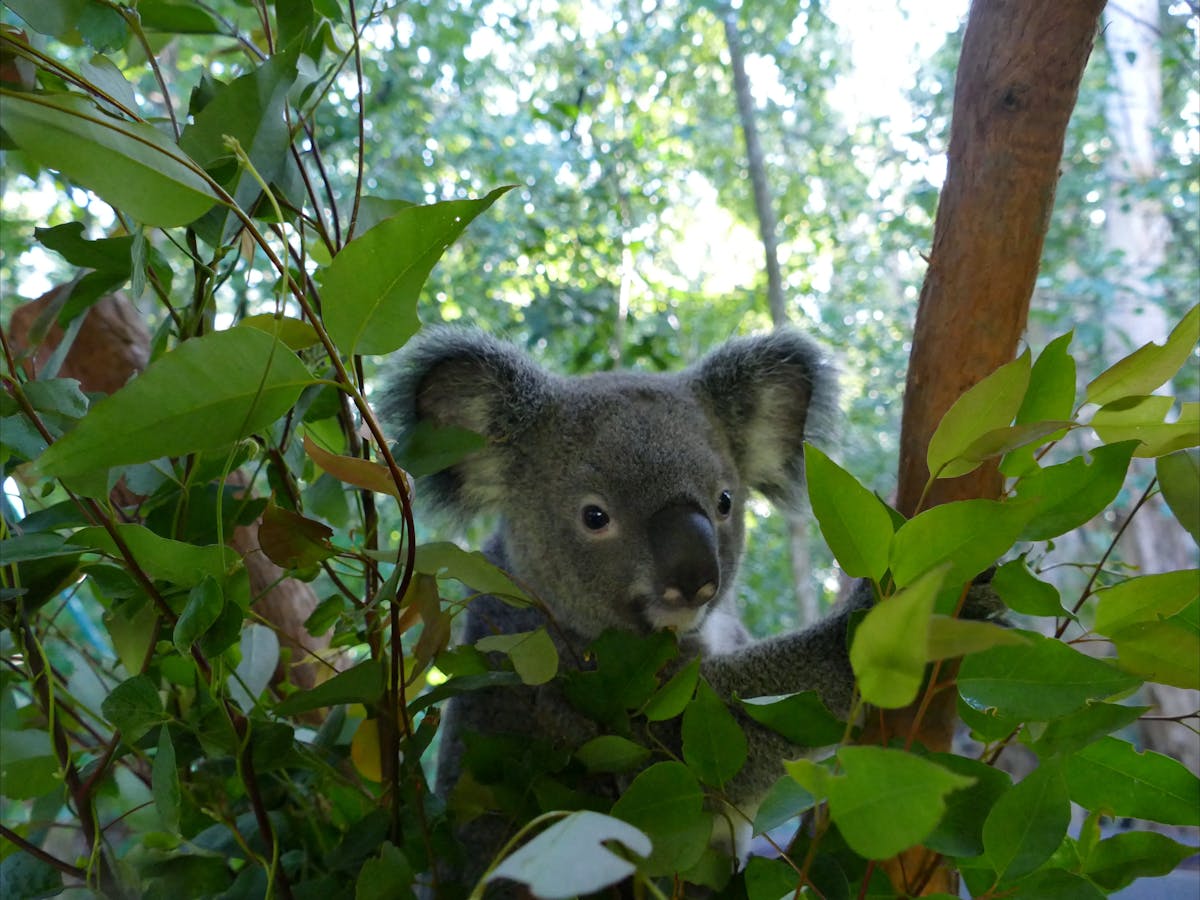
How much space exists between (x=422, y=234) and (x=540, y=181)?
3.22 metres

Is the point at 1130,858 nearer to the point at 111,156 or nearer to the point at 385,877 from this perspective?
the point at 385,877

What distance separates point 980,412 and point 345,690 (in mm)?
678

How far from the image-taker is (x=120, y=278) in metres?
1.02

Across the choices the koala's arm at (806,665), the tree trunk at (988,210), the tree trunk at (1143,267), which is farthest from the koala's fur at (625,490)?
the tree trunk at (1143,267)

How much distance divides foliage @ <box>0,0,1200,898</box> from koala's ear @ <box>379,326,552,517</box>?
385 millimetres

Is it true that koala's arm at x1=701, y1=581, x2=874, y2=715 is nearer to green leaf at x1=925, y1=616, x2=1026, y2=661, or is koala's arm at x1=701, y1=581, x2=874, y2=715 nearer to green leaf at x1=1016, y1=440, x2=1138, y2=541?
green leaf at x1=1016, y1=440, x2=1138, y2=541

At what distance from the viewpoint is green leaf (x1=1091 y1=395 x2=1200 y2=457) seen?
716 millimetres

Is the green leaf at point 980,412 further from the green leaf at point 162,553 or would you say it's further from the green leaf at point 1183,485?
the green leaf at point 162,553

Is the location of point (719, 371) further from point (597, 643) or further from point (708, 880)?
point (708, 880)

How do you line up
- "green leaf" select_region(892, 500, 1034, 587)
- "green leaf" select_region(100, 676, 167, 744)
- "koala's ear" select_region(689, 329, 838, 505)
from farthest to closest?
"koala's ear" select_region(689, 329, 838, 505) < "green leaf" select_region(100, 676, 167, 744) < "green leaf" select_region(892, 500, 1034, 587)

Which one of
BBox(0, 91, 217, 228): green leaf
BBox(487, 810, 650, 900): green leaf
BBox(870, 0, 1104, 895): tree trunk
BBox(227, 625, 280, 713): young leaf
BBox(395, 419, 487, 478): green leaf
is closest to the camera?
BBox(487, 810, 650, 900): green leaf

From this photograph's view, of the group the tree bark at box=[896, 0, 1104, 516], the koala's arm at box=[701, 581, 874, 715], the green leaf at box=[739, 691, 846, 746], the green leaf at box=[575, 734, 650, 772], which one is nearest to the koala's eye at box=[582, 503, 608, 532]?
the koala's arm at box=[701, 581, 874, 715]

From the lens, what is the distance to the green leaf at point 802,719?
2.77ft

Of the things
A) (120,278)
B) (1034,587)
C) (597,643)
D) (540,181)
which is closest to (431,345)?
(120,278)
